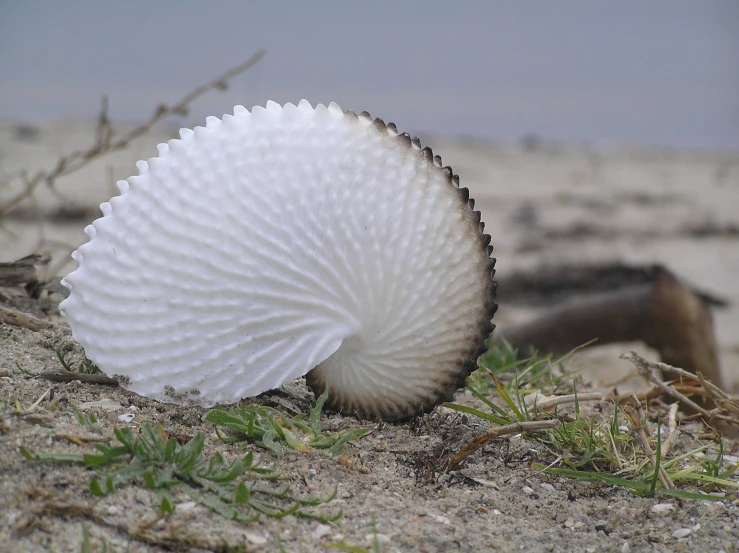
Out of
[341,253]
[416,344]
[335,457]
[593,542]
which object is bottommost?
[593,542]

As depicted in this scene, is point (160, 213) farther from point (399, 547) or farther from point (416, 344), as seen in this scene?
point (399, 547)

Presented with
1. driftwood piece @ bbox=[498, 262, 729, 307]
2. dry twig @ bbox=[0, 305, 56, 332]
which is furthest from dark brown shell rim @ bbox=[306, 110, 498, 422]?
driftwood piece @ bbox=[498, 262, 729, 307]

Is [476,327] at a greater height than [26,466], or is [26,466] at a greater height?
[476,327]

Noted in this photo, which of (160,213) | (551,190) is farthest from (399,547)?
(551,190)

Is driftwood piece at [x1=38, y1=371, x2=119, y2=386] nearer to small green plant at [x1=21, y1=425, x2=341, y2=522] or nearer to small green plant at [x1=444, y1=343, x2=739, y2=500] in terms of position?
small green plant at [x1=21, y1=425, x2=341, y2=522]

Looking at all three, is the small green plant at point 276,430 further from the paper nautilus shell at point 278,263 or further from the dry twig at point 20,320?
the dry twig at point 20,320

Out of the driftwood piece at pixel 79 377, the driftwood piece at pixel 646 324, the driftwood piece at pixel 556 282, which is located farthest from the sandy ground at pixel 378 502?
the driftwood piece at pixel 556 282
